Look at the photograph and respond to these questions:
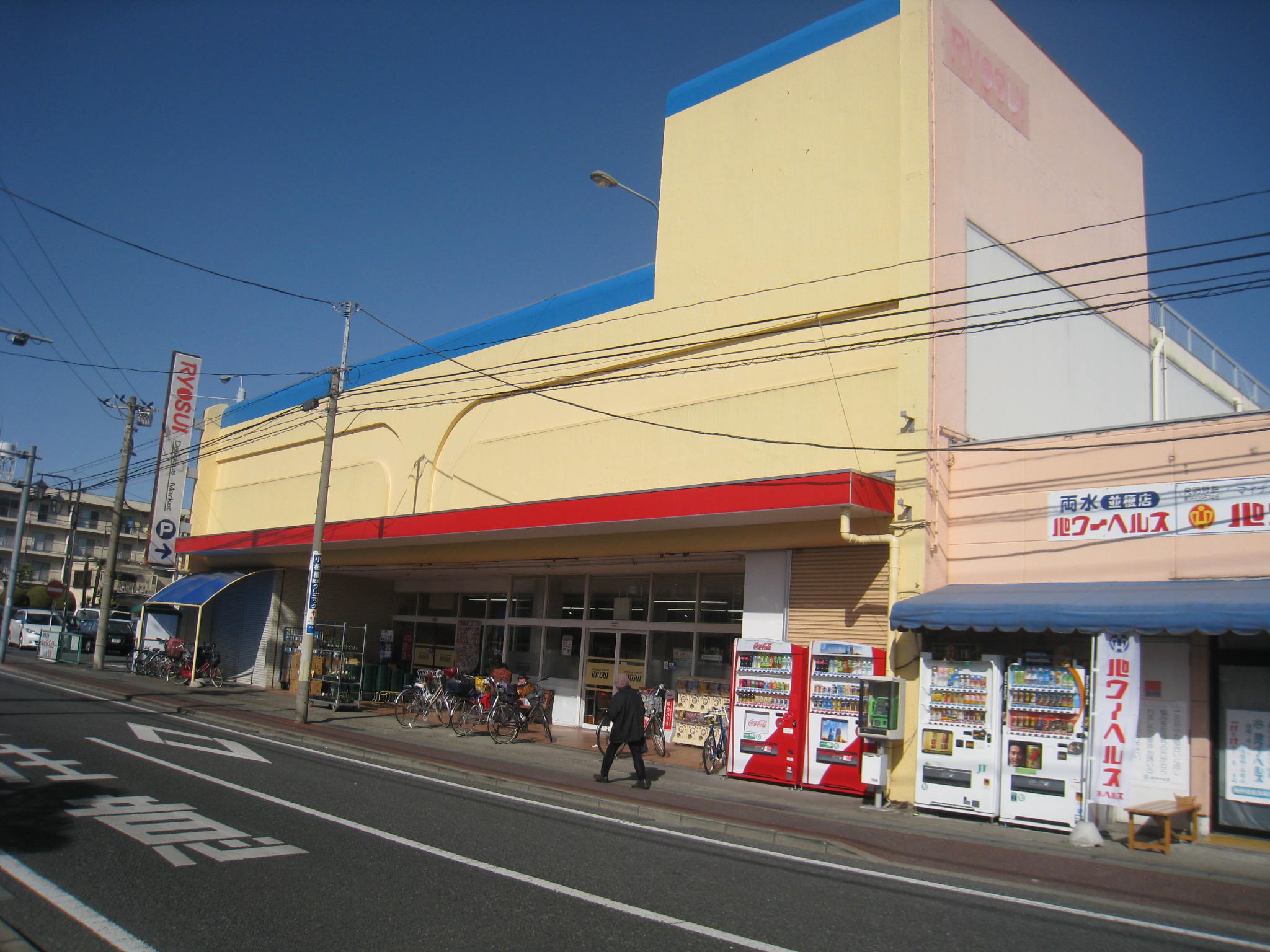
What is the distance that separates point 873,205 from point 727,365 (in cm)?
354

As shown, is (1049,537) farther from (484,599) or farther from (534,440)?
(484,599)

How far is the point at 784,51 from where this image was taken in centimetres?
1662

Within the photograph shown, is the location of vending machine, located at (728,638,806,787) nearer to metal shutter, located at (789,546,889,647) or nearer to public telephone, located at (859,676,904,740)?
metal shutter, located at (789,546,889,647)

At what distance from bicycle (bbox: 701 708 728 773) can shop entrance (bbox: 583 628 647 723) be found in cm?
337

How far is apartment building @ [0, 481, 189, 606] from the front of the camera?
63406mm

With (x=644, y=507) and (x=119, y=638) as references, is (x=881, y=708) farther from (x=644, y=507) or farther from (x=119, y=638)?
(x=119, y=638)

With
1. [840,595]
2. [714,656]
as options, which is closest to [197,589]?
[714,656]

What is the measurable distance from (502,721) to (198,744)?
5244 millimetres

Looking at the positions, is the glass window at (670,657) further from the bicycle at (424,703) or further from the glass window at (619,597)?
the bicycle at (424,703)

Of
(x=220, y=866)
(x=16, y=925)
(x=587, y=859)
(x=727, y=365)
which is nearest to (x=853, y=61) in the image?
(x=727, y=365)

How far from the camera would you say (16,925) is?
5.50 metres

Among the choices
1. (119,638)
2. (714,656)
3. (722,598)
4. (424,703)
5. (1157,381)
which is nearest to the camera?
(714,656)

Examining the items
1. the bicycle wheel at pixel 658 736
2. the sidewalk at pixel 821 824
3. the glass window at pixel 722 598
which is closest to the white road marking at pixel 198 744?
the sidewalk at pixel 821 824

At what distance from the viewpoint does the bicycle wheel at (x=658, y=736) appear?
53.2 ft
